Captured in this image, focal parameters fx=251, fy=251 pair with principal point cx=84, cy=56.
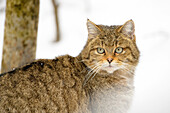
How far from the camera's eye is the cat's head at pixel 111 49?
3.73m

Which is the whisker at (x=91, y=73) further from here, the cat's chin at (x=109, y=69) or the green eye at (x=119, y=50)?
the green eye at (x=119, y=50)

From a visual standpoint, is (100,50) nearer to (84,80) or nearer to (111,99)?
(84,80)

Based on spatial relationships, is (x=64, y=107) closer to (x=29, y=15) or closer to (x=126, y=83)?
(x=126, y=83)

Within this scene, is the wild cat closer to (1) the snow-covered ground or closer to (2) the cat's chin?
(2) the cat's chin

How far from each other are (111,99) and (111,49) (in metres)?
0.74

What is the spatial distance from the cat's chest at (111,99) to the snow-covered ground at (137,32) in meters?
1.12

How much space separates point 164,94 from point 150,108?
0.68m

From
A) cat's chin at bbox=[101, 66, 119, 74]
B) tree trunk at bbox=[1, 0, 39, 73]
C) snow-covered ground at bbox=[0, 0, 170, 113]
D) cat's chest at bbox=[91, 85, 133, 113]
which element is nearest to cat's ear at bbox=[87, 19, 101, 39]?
cat's chin at bbox=[101, 66, 119, 74]

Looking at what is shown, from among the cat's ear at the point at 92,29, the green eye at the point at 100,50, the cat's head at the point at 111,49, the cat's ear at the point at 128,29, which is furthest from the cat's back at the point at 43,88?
the cat's ear at the point at 128,29

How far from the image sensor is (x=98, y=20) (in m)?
9.33

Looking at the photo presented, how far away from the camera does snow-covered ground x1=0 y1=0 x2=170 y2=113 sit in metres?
5.79

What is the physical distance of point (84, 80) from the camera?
3.75m

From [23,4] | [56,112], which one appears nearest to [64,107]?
[56,112]

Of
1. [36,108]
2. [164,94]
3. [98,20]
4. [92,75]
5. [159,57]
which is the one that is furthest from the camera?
[98,20]
